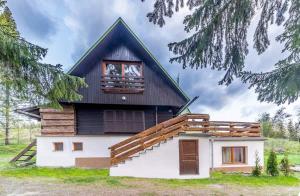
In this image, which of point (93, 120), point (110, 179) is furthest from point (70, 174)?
→ point (93, 120)

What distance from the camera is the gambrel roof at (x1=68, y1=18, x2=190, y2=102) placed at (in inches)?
546

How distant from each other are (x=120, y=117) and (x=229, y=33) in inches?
350

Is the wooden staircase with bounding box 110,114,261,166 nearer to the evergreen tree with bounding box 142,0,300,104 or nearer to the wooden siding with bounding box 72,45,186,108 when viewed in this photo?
the wooden siding with bounding box 72,45,186,108

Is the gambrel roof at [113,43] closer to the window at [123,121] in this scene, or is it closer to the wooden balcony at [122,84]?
the wooden balcony at [122,84]

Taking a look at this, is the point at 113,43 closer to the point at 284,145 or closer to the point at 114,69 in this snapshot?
the point at 114,69

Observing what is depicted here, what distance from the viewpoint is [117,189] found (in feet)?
28.9

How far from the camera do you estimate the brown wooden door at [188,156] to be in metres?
12.3

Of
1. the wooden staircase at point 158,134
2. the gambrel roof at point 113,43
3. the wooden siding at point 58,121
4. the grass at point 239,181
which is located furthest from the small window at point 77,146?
the grass at point 239,181

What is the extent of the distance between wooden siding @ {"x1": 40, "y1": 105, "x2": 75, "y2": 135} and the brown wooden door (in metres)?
5.88

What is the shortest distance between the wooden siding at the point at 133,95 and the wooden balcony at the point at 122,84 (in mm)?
223

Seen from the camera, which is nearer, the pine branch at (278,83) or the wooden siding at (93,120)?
the pine branch at (278,83)

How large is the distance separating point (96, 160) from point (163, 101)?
478 cm

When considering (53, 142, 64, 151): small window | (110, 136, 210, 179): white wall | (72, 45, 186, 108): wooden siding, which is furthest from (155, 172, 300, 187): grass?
(53, 142, 64, 151): small window

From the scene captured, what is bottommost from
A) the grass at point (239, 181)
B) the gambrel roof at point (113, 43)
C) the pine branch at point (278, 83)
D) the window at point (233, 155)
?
the grass at point (239, 181)
